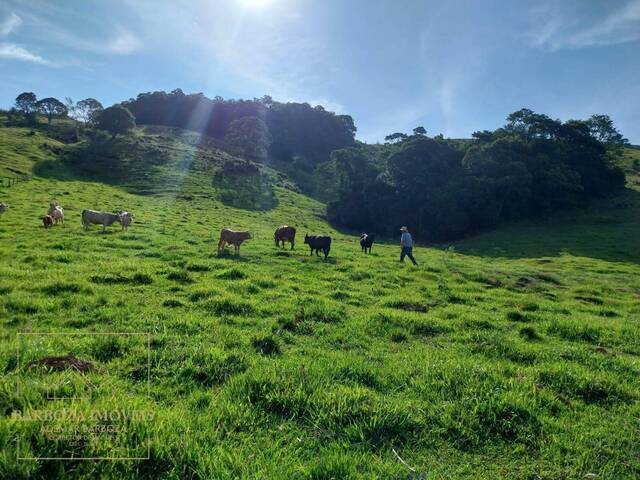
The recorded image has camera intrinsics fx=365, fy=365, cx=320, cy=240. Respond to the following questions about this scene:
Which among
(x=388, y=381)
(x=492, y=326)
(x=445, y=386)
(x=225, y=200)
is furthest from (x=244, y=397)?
(x=225, y=200)

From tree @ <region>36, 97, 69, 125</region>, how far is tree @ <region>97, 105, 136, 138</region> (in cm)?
3584

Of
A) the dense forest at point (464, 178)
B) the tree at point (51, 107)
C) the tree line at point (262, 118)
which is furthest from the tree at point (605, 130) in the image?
the tree at point (51, 107)

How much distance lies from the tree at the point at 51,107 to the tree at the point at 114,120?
3584 cm

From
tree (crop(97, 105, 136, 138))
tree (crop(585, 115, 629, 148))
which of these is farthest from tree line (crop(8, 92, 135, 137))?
tree (crop(585, 115, 629, 148))

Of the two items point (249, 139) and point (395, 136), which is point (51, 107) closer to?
point (249, 139)

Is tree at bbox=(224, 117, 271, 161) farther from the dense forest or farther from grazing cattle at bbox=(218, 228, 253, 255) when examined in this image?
grazing cattle at bbox=(218, 228, 253, 255)

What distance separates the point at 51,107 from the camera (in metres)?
109

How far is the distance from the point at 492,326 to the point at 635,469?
5.97 meters

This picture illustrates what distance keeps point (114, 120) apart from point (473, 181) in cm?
7709

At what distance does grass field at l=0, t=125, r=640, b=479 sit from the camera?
377cm

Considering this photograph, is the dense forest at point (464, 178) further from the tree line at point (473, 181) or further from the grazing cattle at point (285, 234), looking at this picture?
the grazing cattle at point (285, 234)

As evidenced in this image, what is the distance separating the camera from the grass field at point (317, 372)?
12.4 feet

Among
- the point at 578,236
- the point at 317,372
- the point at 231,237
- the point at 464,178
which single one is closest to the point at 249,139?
the point at 464,178

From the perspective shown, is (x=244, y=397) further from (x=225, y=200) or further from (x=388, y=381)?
(x=225, y=200)
